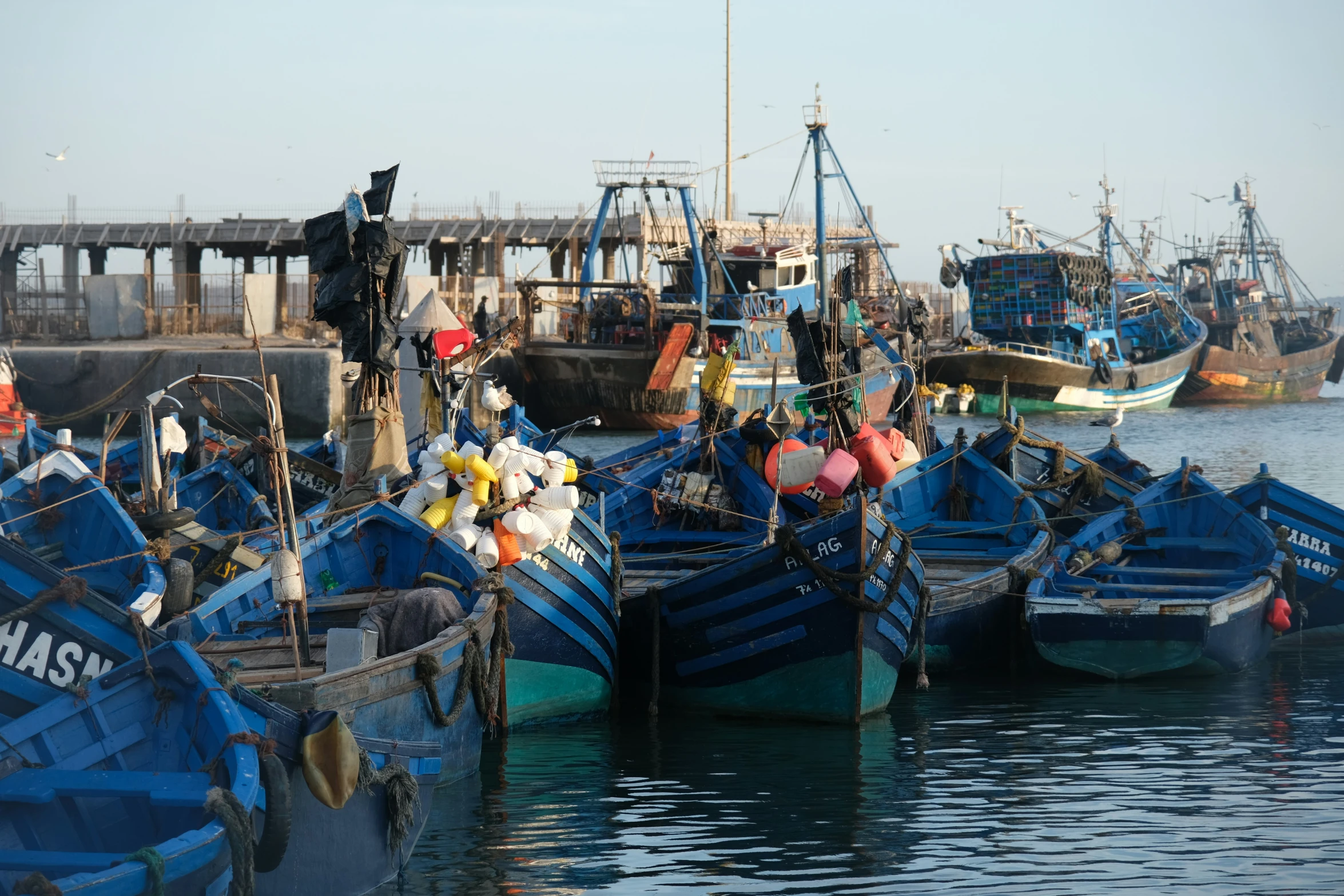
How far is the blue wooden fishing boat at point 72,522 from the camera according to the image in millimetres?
11891

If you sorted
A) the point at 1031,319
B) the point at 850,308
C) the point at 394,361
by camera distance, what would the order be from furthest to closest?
the point at 1031,319
the point at 850,308
the point at 394,361

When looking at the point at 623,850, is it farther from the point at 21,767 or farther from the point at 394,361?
the point at 394,361

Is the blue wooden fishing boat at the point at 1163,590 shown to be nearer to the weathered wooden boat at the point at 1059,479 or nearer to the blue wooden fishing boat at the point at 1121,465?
the weathered wooden boat at the point at 1059,479

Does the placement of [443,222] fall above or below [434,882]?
above

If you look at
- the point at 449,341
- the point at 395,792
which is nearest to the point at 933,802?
the point at 395,792

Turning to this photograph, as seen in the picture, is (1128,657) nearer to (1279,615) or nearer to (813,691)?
(1279,615)

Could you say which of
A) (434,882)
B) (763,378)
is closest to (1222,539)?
(434,882)

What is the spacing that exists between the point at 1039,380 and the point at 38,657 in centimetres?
4438

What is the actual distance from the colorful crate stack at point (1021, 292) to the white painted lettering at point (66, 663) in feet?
147

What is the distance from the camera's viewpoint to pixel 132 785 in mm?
6059

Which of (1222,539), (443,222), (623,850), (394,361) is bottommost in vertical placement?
(623,850)

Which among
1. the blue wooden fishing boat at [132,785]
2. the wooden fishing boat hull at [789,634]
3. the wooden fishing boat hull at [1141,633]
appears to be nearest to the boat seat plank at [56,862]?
the blue wooden fishing boat at [132,785]

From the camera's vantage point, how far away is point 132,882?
5.26 meters

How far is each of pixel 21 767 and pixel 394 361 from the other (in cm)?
711
